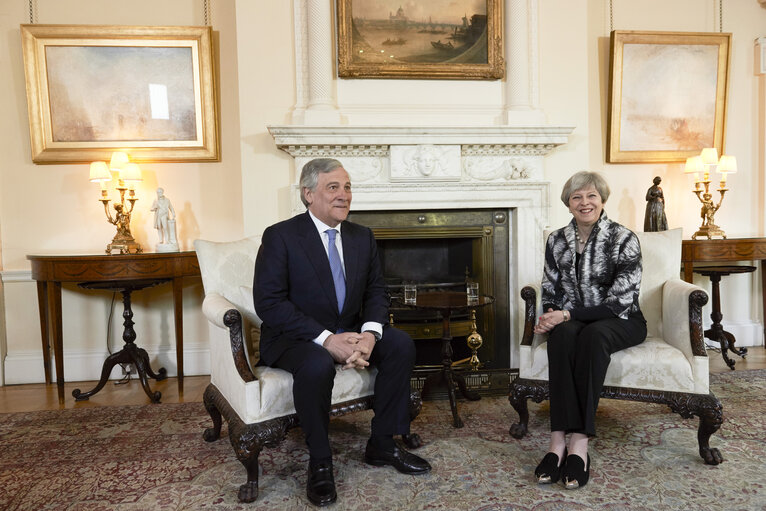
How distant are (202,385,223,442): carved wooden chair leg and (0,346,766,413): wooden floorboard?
77 centimetres

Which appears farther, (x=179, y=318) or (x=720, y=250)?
(x=720, y=250)

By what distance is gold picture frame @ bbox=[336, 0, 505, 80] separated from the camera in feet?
12.2

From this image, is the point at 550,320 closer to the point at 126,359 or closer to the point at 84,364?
the point at 126,359

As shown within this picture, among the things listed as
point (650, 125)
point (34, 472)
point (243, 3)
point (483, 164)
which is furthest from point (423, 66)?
point (34, 472)

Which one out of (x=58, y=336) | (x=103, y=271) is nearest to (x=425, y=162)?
(x=103, y=271)

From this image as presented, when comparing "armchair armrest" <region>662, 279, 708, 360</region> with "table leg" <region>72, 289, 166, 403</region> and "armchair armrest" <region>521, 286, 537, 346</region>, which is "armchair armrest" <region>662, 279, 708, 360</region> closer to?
"armchair armrest" <region>521, 286, 537, 346</region>

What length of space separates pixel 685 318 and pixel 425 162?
1.90 meters

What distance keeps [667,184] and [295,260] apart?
11.8 ft

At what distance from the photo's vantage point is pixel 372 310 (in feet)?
8.00

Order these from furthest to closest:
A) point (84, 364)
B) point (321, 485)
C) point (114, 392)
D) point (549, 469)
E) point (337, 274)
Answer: point (84, 364), point (114, 392), point (337, 274), point (549, 469), point (321, 485)

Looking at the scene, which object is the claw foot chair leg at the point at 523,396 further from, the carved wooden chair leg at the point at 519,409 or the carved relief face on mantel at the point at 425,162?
the carved relief face on mantel at the point at 425,162

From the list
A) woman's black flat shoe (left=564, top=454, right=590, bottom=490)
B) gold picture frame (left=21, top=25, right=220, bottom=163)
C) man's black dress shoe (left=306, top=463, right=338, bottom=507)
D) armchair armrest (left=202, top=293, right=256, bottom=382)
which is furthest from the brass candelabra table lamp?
gold picture frame (left=21, top=25, right=220, bottom=163)

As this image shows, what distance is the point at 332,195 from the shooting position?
7.54 feet

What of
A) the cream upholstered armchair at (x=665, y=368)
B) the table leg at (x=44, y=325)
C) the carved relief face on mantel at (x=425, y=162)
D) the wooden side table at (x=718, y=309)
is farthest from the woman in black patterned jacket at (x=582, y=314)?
the table leg at (x=44, y=325)
